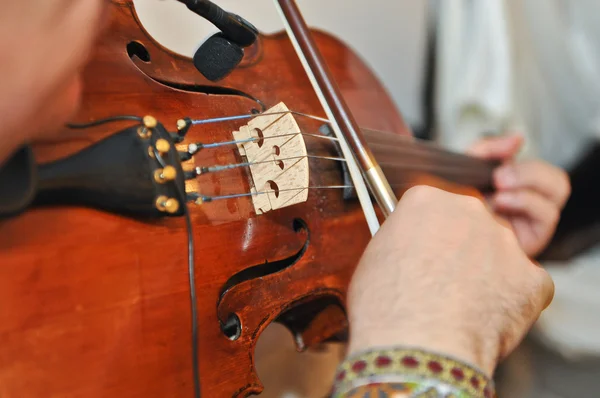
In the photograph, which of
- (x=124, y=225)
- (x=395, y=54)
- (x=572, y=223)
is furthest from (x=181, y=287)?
(x=572, y=223)

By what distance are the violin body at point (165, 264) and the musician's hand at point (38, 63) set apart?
0.09 ft

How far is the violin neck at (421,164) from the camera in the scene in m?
0.68

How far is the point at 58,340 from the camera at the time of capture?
39cm

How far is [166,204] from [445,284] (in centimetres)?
27


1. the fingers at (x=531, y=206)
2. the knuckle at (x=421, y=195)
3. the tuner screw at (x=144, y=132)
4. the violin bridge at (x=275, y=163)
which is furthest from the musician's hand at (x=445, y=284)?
the fingers at (x=531, y=206)

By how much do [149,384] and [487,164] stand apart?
2.77 ft

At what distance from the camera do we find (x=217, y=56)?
0.55 m

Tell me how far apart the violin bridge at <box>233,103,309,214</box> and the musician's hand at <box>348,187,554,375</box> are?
0.12m

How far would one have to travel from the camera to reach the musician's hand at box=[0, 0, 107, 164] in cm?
34

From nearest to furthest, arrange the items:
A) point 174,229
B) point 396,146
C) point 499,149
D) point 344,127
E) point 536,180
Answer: point 174,229 < point 344,127 < point 396,146 < point 536,180 < point 499,149

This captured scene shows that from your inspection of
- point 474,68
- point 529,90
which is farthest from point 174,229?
point 529,90

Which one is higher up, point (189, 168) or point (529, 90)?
point (189, 168)

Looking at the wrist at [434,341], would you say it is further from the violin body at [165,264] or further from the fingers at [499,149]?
the fingers at [499,149]

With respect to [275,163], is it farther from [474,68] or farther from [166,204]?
[474,68]
